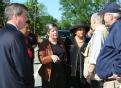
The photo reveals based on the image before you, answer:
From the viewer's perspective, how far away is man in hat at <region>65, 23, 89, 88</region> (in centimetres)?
897

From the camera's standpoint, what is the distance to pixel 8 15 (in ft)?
20.2

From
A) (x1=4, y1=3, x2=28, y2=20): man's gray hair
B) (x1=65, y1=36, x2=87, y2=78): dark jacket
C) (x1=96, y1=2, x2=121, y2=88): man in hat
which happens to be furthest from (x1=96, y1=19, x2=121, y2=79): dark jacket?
(x1=65, y1=36, x2=87, y2=78): dark jacket

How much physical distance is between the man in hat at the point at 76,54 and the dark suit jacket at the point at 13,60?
319 centimetres

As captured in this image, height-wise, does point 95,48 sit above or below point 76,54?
above

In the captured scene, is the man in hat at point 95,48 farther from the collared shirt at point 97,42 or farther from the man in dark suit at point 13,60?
the man in dark suit at point 13,60

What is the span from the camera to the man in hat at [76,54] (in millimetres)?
8969

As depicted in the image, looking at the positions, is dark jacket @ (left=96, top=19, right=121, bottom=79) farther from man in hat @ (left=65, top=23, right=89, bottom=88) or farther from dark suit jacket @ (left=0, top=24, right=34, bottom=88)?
man in hat @ (left=65, top=23, right=89, bottom=88)

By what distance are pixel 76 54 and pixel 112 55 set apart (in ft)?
11.5

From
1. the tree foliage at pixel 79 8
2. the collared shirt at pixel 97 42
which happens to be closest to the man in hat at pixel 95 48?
the collared shirt at pixel 97 42

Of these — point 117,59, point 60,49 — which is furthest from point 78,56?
point 117,59

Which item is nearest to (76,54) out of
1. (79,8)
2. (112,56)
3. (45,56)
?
(45,56)

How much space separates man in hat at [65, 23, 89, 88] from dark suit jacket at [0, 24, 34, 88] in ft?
10.5

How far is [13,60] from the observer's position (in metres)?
5.78

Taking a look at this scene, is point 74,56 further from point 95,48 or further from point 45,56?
point 95,48
